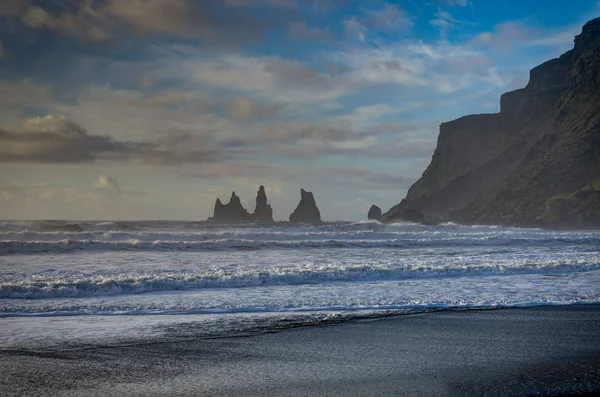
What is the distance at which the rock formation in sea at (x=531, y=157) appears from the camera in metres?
90.0

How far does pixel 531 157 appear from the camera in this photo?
107812mm

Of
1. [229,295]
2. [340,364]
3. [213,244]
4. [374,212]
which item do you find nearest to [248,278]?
→ [229,295]

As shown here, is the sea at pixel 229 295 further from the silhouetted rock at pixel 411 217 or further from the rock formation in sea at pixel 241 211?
the rock formation in sea at pixel 241 211

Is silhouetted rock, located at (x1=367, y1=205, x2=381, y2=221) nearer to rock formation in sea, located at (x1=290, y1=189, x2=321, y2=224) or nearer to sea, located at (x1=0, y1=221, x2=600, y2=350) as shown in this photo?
rock formation in sea, located at (x1=290, y1=189, x2=321, y2=224)

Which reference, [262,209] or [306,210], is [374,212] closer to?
[306,210]

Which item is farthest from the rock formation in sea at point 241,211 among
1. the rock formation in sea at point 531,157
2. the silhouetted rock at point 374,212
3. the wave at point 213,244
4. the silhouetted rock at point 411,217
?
the wave at point 213,244

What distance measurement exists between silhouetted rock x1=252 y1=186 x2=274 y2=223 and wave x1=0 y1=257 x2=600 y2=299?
133m

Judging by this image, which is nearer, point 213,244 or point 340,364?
point 340,364

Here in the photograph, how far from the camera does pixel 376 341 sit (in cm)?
748

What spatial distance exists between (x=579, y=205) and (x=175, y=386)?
9247 centimetres

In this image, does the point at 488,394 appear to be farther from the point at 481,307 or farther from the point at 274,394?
the point at 481,307

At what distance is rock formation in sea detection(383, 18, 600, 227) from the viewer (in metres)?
90.0

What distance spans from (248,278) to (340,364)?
8.51m

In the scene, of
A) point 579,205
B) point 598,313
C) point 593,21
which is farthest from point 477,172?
point 598,313
